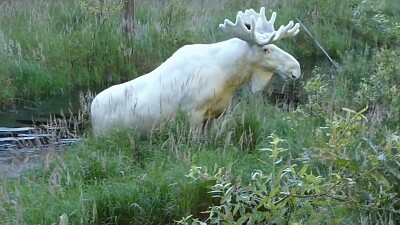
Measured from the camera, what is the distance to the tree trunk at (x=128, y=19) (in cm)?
1177

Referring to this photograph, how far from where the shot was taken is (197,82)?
6.44 meters

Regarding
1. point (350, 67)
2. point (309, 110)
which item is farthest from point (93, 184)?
point (350, 67)

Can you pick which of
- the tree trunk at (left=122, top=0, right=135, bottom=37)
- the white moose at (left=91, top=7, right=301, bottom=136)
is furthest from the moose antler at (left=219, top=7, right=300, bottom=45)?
the tree trunk at (left=122, top=0, right=135, bottom=37)

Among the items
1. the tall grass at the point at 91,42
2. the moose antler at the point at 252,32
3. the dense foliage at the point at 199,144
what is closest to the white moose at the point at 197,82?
the moose antler at the point at 252,32

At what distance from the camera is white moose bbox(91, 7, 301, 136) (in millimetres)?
6492

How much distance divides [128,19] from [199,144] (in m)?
5.97

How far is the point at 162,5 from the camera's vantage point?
47.6ft

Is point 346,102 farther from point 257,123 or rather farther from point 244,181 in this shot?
point 244,181

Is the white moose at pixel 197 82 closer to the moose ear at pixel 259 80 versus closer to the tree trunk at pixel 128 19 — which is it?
the moose ear at pixel 259 80

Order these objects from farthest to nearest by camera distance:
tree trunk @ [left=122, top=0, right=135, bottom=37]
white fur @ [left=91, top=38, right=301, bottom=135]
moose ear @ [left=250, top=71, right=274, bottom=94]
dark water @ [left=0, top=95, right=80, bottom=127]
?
tree trunk @ [left=122, top=0, right=135, bottom=37]
dark water @ [left=0, top=95, right=80, bottom=127]
moose ear @ [left=250, top=71, right=274, bottom=94]
white fur @ [left=91, top=38, right=301, bottom=135]

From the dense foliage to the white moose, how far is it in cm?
18

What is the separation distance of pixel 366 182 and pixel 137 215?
1.77 m

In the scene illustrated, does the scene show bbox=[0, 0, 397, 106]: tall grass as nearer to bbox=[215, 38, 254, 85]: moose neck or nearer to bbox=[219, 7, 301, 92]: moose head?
bbox=[219, 7, 301, 92]: moose head

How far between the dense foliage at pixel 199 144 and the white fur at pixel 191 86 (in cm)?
18
